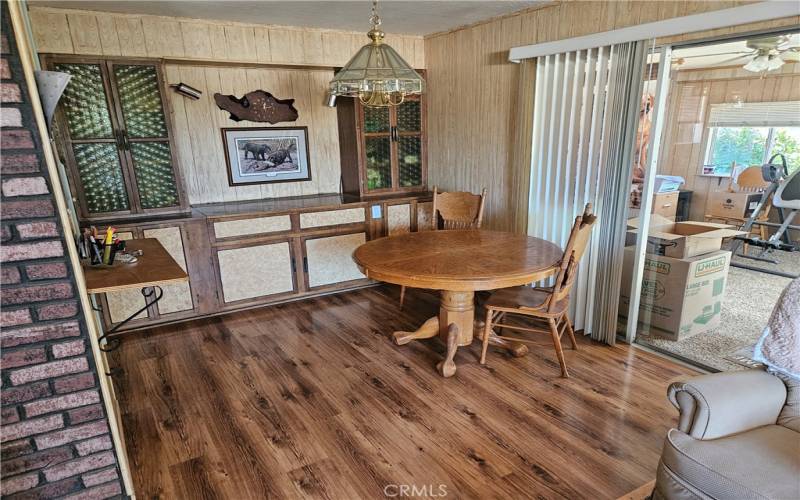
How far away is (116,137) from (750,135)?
432cm

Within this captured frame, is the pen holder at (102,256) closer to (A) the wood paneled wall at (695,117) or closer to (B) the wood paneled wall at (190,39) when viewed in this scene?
Answer: (B) the wood paneled wall at (190,39)

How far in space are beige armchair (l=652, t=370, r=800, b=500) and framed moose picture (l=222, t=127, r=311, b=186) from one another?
142 inches

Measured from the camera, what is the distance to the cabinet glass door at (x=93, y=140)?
3.16m

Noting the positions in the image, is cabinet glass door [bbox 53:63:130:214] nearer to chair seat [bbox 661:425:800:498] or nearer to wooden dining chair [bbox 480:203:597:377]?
wooden dining chair [bbox 480:203:597:377]

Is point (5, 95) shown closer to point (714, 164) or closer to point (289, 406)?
point (289, 406)

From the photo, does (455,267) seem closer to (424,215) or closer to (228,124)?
(424,215)

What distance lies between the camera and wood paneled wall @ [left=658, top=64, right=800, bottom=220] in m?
2.86

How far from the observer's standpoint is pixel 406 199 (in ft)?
14.1

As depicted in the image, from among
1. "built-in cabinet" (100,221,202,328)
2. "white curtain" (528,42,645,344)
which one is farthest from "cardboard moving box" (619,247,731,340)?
"built-in cabinet" (100,221,202,328)

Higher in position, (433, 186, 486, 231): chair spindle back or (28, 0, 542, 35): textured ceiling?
(28, 0, 542, 35): textured ceiling

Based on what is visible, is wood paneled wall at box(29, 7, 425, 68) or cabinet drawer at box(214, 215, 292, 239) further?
cabinet drawer at box(214, 215, 292, 239)

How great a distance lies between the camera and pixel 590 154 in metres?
3.04

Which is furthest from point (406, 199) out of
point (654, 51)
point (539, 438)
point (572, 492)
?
point (572, 492)

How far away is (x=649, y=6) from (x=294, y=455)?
310cm
